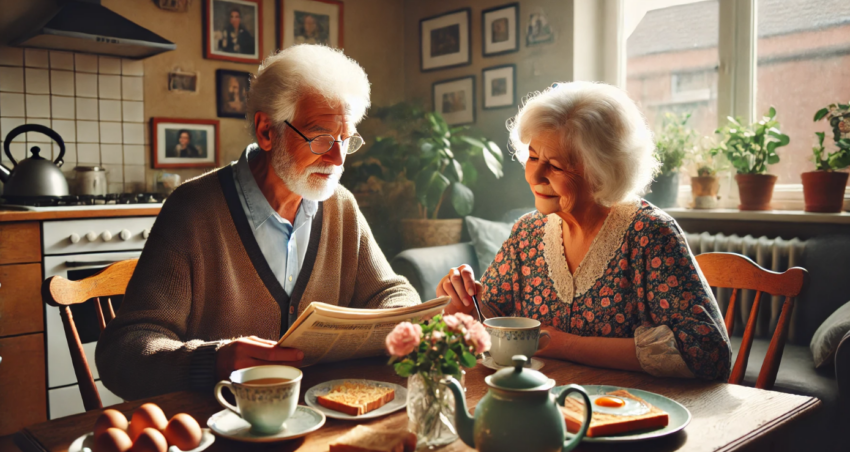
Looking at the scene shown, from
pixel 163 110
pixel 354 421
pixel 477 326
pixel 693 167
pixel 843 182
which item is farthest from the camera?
pixel 163 110

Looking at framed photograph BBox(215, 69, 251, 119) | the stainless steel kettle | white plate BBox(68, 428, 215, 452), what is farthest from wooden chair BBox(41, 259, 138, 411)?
framed photograph BBox(215, 69, 251, 119)

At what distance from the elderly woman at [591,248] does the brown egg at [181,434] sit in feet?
2.31

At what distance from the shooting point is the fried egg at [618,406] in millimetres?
937

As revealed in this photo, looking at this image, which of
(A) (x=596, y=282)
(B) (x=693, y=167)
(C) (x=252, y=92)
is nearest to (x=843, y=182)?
(B) (x=693, y=167)

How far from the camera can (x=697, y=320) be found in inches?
51.7

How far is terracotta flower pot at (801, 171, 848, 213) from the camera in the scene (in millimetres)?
2541

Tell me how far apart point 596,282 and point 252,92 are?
0.94 metres

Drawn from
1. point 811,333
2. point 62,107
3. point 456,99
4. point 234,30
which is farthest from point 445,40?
point 811,333

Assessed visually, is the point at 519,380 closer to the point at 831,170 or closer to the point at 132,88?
the point at 831,170

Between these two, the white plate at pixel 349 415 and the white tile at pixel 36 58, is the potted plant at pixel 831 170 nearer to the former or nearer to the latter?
the white plate at pixel 349 415

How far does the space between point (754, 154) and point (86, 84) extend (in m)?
3.12

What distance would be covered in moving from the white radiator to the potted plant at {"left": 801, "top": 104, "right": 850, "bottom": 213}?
0.58 feet

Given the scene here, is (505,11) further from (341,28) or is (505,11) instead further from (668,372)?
(668,372)

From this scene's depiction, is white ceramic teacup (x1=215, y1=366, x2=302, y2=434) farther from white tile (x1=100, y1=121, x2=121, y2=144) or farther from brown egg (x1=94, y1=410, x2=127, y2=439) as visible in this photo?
white tile (x1=100, y1=121, x2=121, y2=144)
